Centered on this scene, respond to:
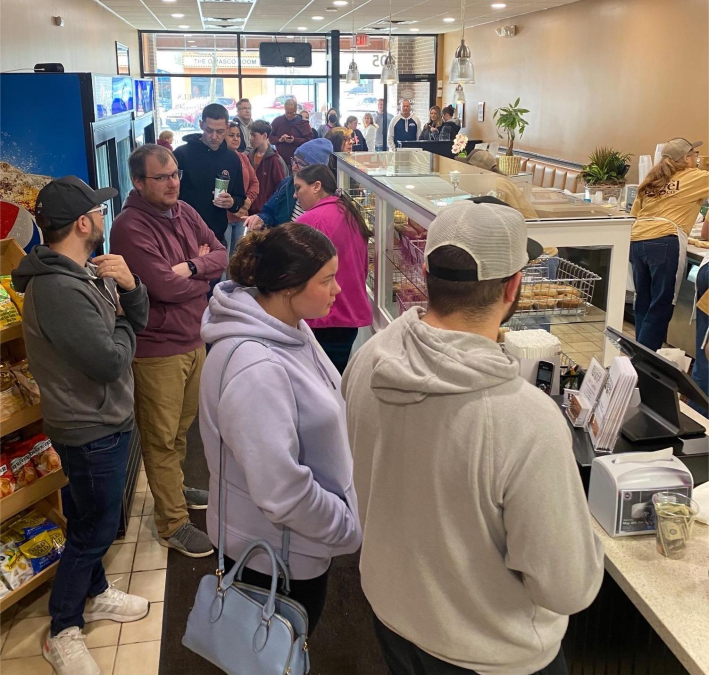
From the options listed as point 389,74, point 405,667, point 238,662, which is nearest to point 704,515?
point 405,667

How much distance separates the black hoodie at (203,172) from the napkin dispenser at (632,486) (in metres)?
3.99

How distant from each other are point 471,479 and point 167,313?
2024 millimetres

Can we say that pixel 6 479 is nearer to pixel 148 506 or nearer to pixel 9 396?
pixel 9 396

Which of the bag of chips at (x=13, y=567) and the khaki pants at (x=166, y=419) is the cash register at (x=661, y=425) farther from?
the bag of chips at (x=13, y=567)

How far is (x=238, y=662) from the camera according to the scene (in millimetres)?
1663

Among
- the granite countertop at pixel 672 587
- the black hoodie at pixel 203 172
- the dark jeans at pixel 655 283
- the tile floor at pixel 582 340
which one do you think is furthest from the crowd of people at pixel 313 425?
the dark jeans at pixel 655 283

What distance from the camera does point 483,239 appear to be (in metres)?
1.22

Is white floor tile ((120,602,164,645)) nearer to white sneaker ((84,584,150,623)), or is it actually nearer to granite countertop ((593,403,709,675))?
white sneaker ((84,584,150,623))

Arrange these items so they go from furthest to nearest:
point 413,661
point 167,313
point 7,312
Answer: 1. point 167,313
2. point 7,312
3. point 413,661

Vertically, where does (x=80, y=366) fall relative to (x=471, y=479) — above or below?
below

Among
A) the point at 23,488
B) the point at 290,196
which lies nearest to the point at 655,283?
the point at 290,196

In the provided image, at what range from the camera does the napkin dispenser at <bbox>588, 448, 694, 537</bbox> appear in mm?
1686

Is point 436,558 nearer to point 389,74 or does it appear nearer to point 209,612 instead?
point 209,612

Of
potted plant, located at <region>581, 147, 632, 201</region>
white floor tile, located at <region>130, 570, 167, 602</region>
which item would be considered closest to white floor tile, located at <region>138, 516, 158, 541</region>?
white floor tile, located at <region>130, 570, 167, 602</region>
